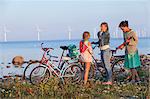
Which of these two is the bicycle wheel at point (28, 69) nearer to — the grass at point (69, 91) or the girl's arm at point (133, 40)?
the grass at point (69, 91)

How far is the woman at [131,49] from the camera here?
26.6 feet

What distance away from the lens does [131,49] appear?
8.27 meters

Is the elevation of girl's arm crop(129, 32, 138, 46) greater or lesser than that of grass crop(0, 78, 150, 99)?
greater

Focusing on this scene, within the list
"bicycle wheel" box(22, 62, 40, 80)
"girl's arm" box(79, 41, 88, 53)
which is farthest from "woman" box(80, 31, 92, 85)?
"bicycle wheel" box(22, 62, 40, 80)

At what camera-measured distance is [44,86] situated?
7418 mm

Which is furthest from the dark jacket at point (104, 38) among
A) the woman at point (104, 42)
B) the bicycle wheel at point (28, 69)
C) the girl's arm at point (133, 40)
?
the bicycle wheel at point (28, 69)

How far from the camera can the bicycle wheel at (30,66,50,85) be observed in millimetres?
8180

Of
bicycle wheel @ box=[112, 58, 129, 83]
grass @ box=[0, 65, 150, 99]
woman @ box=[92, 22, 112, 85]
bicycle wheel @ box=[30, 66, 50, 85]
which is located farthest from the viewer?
bicycle wheel @ box=[112, 58, 129, 83]

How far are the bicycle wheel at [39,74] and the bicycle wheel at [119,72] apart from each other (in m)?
1.52

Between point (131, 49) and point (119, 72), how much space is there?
1.00 meters

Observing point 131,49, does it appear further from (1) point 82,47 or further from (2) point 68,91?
(2) point 68,91

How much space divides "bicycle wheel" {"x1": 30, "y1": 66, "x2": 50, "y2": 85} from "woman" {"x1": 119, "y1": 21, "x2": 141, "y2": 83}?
5.21 ft

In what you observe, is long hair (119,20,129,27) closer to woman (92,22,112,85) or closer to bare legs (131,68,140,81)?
woman (92,22,112,85)

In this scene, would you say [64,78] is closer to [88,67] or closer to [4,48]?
[88,67]
